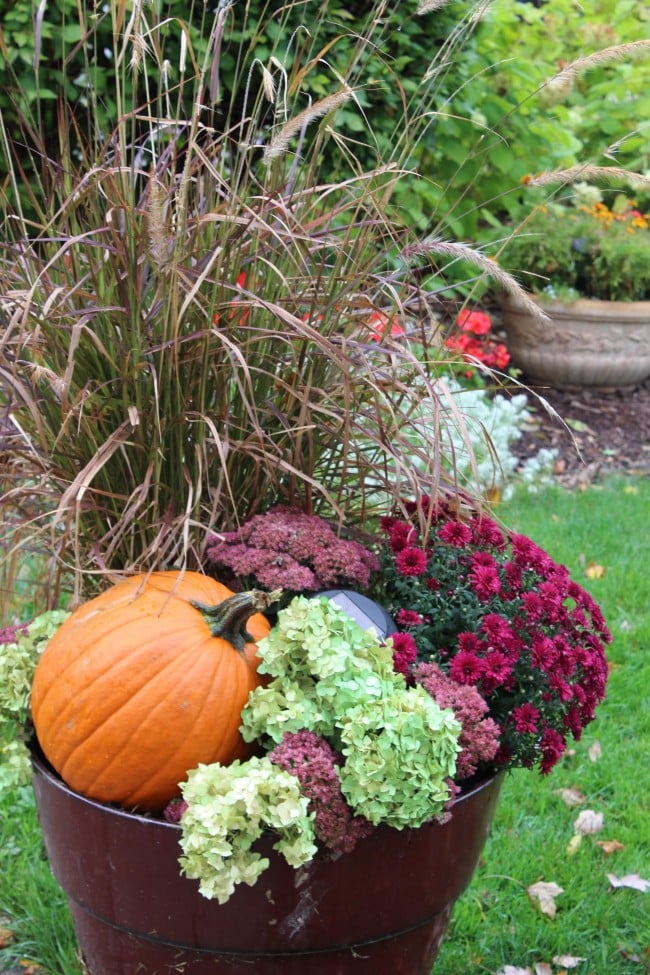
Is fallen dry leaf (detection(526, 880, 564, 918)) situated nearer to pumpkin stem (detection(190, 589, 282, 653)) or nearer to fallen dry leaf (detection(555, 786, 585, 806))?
fallen dry leaf (detection(555, 786, 585, 806))

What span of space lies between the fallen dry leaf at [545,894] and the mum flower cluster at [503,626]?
0.75 m

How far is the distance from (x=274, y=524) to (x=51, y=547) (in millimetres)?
468

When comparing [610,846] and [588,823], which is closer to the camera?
[610,846]

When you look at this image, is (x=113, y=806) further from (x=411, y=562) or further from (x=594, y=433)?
(x=594, y=433)

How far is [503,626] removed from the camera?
1808 mm

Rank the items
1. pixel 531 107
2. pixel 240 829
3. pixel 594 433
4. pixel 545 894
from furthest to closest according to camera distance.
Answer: pixel 594 433 → pixel 531 107 → pixel 545 894 → pixel 240 829

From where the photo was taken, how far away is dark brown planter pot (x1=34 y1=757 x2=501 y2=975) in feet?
4.97

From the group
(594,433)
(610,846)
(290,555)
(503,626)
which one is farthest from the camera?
(594,433)

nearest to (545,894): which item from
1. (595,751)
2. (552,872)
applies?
(552,872)

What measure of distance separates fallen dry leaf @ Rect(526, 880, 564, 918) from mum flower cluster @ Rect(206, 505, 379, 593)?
3.37 ft

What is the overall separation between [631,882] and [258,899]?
4.60 feet

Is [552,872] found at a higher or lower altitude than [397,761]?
lower

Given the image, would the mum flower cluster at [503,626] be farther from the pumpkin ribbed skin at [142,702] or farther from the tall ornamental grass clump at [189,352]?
the pumpkin ribbed skin at [142,702]

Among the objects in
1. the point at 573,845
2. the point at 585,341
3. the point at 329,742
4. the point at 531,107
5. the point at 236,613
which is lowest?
the point at 585,341
